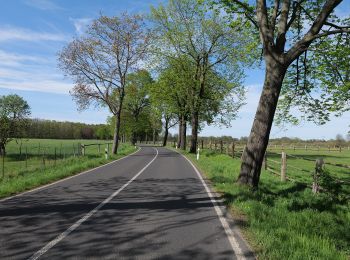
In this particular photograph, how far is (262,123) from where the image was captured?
45.7ft

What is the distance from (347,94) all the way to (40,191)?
611 inches

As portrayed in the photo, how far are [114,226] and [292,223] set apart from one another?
3611 mm

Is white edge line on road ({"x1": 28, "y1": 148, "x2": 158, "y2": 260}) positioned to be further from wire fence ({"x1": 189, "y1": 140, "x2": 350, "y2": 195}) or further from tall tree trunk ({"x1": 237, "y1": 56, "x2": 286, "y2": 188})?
wire fence ({"x1": 189, "y1": 140, "x2": 350, "y2": 195})

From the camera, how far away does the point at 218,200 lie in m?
11.8

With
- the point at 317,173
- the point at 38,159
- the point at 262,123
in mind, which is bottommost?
the point at 38,159

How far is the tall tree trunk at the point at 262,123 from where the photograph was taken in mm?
13509

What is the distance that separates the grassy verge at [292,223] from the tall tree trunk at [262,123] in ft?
2.22

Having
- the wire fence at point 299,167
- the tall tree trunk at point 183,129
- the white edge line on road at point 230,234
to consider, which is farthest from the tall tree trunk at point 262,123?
the tall tree trunk at point 183,129

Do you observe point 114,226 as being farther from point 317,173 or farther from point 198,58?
point 198,58

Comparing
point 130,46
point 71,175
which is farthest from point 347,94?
point 130,46

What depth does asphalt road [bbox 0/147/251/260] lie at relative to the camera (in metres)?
6.31

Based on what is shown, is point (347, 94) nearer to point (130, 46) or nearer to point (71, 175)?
point (71, 175)

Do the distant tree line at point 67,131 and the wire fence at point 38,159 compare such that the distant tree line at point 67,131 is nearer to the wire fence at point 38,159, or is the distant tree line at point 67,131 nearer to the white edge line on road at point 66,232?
the wire fence at point 38,159

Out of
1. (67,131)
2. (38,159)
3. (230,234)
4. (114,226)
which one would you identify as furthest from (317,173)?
(67,131)
